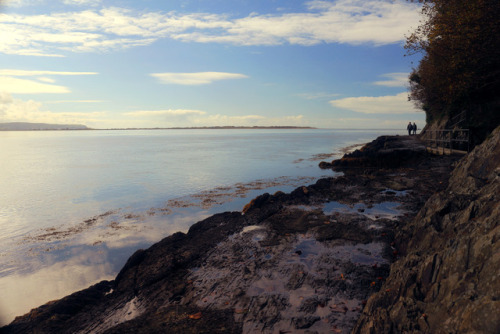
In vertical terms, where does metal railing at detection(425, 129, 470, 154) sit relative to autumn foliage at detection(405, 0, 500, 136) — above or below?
below

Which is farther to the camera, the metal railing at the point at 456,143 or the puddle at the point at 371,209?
the metal railing at the point at 456,143

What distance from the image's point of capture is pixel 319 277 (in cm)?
798

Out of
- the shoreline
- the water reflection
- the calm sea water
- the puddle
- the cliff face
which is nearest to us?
the cliff face

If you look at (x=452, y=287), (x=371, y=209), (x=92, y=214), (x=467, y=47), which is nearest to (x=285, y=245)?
(x=371, y=209)

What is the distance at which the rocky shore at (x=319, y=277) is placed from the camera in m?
4.64

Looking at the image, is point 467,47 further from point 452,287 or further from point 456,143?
point 452,287

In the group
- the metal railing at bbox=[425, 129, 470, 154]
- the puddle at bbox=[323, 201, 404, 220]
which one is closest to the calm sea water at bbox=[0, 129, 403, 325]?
the puddle at bbox=[323, 201, 404, 220]

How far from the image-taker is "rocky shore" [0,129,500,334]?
4.64 m

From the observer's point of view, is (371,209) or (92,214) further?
(92,214)

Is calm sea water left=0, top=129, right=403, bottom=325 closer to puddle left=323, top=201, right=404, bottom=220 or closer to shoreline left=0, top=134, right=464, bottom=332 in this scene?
shoreline left=0, top=134, right=464, bottom=332

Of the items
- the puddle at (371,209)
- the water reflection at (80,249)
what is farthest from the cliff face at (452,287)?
the water reflection at (80,249)

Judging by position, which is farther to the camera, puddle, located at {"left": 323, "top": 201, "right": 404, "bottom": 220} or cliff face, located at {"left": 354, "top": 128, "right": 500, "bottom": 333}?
puddle, located at {"left": 323, "top": 201, "right": 404, "bottom": 220}

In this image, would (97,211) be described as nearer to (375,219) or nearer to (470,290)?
(375,219)

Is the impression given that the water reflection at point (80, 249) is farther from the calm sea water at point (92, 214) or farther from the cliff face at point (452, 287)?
the cliff face at point (452, 287)
